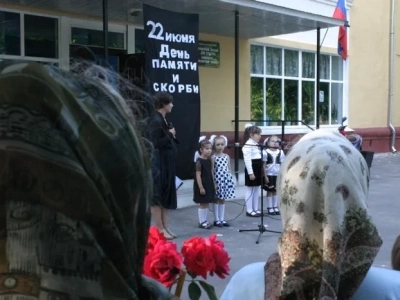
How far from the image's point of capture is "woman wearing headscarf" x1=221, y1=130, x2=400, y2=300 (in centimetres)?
186

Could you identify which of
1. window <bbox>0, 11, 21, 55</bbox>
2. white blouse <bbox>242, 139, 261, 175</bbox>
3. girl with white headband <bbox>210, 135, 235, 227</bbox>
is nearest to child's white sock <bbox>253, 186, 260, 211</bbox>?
white blouse <bbox>242, 139, 261, 175</bbox>

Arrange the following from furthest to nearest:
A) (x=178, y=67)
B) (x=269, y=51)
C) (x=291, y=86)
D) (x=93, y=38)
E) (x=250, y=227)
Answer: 1. (x=291, y=86)
2. (x=269, y=51)
3. (x=93, y=38)
4. (x=178, y=67)
5. (x=250, y=227)

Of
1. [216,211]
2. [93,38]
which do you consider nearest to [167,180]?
[216,211]

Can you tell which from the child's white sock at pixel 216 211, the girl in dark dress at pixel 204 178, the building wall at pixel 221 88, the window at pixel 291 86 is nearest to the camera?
the girl in dark dress at pixel 204 178

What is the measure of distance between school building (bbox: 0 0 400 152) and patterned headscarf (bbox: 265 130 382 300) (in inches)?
261

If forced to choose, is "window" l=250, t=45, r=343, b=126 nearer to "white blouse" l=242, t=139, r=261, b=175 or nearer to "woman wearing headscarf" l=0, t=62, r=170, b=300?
"white blouse" l=242, t=139, r=261, b=175

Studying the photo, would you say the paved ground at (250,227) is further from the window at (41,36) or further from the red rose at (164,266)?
the window at (41,36)

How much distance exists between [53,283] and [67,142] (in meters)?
0.18

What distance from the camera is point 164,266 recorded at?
76.8 inches

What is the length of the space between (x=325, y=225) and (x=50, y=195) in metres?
1.19

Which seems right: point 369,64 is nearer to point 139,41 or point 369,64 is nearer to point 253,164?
point 139,41

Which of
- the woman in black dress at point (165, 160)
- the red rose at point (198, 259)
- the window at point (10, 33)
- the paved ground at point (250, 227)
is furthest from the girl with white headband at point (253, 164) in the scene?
the red rose at point (198, 259)

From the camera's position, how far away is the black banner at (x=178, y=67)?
993 centimetres

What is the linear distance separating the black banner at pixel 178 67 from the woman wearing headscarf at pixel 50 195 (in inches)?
350
